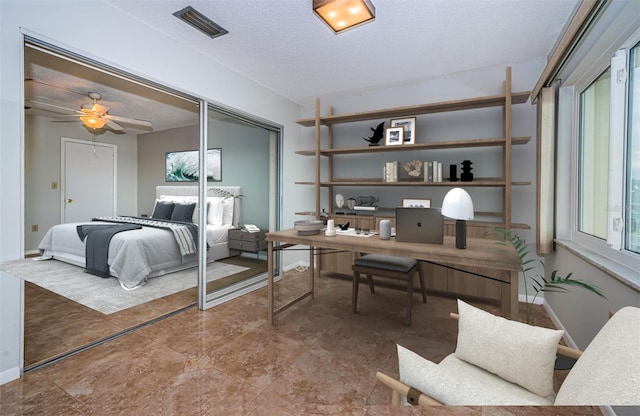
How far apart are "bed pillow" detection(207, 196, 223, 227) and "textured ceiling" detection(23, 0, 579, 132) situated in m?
0.82

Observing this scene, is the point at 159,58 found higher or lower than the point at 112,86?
higher

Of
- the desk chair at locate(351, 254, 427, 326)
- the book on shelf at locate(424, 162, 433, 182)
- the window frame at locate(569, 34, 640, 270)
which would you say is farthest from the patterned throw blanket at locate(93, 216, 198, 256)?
the window frame at locate(569, 34, 640, 270)

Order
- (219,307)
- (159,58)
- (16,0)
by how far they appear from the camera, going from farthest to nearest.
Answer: (219,307) → (159,58) → (16,0)

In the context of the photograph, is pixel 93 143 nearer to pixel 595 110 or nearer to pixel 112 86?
pixel 112 86

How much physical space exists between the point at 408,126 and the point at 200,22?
236 centimetres

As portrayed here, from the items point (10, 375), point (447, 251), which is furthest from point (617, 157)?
point (10, 375)

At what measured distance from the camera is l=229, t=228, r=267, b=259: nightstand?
338cm

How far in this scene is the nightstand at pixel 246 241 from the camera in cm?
338

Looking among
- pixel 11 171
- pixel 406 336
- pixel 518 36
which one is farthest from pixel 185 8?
pixel 406 336

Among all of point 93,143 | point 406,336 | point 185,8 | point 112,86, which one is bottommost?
point 406,336

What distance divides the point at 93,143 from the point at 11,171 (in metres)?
0.61

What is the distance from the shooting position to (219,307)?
2818 mm

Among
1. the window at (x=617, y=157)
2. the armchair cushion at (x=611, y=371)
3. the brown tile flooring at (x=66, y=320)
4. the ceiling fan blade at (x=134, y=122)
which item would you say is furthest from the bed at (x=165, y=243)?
the window at (x=617, y=157)

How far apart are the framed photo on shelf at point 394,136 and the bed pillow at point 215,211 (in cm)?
207
